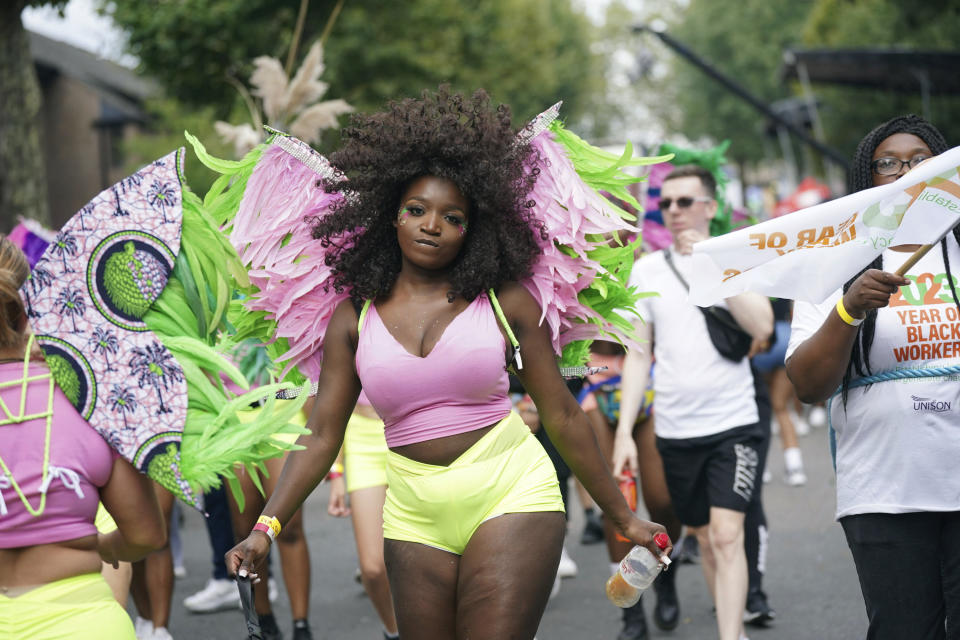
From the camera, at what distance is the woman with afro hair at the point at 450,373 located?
3.50 meters

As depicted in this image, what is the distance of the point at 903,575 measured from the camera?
11.4 ft

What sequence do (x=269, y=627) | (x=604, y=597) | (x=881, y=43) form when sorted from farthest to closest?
(x=881, y=43)
(x=604, y=597)
(x=269, y=627)

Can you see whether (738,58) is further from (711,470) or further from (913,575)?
(913,575)

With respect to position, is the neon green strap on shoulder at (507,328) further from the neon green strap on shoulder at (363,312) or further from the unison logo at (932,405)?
the unison logo at (932,405)

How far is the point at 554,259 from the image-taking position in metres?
3.85

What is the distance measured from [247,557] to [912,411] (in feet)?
6.59

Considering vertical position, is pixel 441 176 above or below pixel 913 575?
above

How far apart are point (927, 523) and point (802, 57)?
14714 mm

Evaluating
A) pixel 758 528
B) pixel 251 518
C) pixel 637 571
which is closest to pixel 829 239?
pixel 637 571

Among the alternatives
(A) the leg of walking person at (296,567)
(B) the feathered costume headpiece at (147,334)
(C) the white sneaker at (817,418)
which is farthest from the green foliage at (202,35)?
(B) the feathered costume headpiece at (147,334)

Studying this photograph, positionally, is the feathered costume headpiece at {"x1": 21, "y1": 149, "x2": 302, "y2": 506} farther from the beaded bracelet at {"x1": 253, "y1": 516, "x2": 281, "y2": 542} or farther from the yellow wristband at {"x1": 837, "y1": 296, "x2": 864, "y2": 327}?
the yellow wristband at {"x1": 837, "y1": 296, "x2": 864, "y2": 327}

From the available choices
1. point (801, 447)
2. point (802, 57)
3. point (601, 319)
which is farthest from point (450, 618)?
point (802, 57)

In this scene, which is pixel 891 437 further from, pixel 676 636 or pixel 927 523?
pixel 676 636

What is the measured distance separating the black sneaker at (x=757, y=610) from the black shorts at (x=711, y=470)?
719 mm
